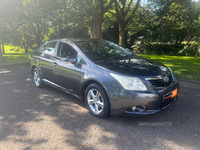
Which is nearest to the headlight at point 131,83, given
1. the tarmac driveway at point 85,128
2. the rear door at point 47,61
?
the tarmac driveway at point 85,128

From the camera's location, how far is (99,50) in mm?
4574

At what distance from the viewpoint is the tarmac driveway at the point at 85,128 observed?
9.36 feet

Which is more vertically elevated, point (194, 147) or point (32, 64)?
point (32, 64)

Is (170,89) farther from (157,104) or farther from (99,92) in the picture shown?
(99,92)

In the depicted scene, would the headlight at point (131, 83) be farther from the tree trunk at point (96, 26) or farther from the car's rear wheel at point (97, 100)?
the tree trunk at point (96, 26)

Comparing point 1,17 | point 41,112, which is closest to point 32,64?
point 41,112

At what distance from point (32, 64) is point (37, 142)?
372cm

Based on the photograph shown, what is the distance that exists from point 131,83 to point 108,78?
1.50ft

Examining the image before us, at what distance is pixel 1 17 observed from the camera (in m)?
11.8

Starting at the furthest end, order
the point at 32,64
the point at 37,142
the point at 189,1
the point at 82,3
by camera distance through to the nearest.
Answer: the point at 189,1, the point at 82,3, the point at 32,64, the point at 37,142

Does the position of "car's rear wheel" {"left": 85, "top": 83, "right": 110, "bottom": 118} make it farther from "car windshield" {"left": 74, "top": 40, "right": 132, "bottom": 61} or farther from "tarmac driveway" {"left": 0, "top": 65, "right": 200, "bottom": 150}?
"car windshield" {"left": 74, "top": 40, "right": 132, "bottom": 61}

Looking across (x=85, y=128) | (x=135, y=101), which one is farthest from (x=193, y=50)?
(x=85, y=128)

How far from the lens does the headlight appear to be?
3232 millimetres

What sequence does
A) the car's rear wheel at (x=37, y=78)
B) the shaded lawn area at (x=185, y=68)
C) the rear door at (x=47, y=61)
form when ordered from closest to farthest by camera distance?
the rear door at (x=47, y=61)
the car's rear wheel at (x=37, y=78)
the shaded lawn area at (x=185, y=68)
